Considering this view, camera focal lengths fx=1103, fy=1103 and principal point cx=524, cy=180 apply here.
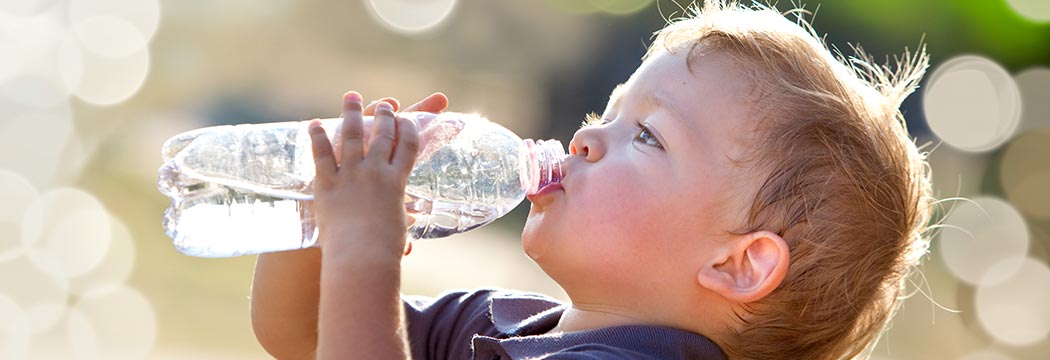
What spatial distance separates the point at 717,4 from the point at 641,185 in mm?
380

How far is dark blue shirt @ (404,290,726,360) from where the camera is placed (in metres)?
1.37

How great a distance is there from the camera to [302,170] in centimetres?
154

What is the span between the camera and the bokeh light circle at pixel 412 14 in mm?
5098

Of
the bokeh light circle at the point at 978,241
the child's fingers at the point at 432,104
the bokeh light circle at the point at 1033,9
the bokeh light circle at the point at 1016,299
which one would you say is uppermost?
the child's fingers at the point at 432,104

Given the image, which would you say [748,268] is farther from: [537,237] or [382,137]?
[382,137]

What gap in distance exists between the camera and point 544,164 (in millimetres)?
1521

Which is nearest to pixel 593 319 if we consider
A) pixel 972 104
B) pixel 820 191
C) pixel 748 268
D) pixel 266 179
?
pixel 748 268

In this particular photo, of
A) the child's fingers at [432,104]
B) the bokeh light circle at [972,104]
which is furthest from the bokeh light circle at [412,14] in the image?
the child's fingers at [432,104]

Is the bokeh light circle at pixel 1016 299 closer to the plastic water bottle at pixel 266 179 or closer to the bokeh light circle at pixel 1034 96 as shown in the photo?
the bokeh light circle at pixel 1034 96

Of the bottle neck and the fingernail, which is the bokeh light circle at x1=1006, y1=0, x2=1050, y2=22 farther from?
the fingernail

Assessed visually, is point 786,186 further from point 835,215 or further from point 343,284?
point 343,284

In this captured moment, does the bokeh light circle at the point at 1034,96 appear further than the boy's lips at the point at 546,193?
Yes

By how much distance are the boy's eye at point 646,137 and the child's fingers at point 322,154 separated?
429 mm

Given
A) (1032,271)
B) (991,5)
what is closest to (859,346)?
(1032,271)
